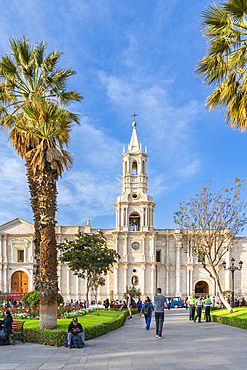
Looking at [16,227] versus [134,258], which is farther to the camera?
[16,227]

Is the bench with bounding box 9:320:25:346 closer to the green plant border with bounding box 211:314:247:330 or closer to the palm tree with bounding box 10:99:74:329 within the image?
the palm tree with bounding box 10:99:74:329

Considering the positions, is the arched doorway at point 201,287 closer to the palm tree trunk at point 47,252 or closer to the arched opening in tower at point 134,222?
the arched opening in tower at point 134,222

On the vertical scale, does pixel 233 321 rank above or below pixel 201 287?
above

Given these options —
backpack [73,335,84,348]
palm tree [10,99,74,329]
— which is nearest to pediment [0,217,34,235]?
palm tree [10,99,74,329]

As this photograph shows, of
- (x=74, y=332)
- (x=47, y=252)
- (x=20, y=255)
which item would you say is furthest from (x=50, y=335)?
(x=20, y=255)

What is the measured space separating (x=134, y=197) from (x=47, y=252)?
33.3 m

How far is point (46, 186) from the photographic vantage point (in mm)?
12570

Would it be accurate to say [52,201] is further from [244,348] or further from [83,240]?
[83,240]

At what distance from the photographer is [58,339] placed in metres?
10.2

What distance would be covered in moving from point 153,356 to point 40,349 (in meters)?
3.62

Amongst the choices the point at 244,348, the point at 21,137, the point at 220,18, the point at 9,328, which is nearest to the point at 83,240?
the point at 21,137

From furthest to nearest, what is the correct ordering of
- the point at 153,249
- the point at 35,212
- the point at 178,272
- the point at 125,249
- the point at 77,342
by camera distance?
the point at 178,272 < the point at 153,249 < the point at 125,249 < the point at 35,212 < the point at 77,342

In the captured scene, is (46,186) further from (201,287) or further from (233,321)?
(201,287)

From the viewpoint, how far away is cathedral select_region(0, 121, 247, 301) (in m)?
42.7
